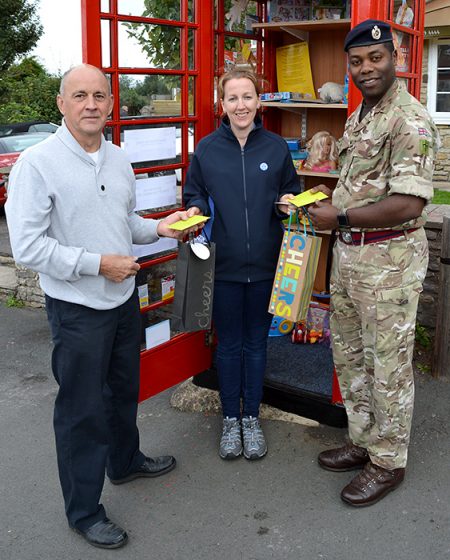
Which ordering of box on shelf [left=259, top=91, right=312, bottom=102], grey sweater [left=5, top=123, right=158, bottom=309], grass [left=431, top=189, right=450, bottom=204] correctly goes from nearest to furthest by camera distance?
1. grey sweater [left=5, top=123, right=158, bottom=309]
2. box on shelf [left=259, top=91, right=312, bottom=102]
3. grass [left=431, top=189, right=450, bottom=204]

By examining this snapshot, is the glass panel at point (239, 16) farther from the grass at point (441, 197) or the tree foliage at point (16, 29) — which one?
the tree foliage at point (16, 29)

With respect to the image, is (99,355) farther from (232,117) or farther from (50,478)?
(232,117)

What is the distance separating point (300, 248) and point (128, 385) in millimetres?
1074

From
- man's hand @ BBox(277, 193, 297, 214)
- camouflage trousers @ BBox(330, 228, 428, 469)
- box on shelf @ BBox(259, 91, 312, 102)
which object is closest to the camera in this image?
camouflage trousers @ BBox(330, 228, 428, 469)

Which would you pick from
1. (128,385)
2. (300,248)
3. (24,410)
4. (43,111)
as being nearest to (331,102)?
(300,248)

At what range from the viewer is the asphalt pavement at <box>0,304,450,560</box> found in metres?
2.91

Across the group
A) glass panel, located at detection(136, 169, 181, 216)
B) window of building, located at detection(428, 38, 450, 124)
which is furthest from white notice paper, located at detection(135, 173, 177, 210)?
window of building, located at detection(428, 38, 450, 124)

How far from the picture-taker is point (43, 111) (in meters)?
21.8

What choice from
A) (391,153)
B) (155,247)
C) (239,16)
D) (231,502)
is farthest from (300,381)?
(239,16)

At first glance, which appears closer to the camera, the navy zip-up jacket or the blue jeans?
the navy zip-up jacket

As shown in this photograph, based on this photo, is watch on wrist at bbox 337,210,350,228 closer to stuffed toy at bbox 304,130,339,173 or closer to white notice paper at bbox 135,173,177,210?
white notice paper at bbox 135,173,177,210

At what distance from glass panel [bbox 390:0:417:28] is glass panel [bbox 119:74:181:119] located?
1250 mm

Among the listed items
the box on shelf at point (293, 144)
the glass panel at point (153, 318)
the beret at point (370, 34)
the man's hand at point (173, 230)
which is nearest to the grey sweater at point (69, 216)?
the man's hand at point (173, 230)

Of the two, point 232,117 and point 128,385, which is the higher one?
point 232,117
